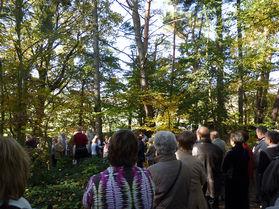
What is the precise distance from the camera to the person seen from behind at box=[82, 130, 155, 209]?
171 centimetres

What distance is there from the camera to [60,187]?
234 inches

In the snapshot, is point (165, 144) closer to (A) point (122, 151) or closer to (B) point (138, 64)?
(A) point (122, 151)

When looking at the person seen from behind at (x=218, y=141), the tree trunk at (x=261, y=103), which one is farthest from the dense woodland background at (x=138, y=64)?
the person seen from behind at (x=218, y=141)

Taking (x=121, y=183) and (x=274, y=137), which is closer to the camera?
(x=121, y=183)

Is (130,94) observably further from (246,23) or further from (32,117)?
(246,23)

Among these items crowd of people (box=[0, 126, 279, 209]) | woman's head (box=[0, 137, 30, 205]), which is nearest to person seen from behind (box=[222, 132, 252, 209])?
crowd of people (box=[0, 126, 279, 209])

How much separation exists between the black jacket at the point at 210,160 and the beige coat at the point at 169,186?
5.89 ft

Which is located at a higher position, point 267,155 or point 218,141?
point 218,141

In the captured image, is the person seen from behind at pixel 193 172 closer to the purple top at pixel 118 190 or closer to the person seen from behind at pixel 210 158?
the person seen from behind at pixel 210 158

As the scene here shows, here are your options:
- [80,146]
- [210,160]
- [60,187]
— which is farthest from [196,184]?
[80,146]

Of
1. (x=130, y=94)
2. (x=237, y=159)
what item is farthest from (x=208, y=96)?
(x=237, y=159)

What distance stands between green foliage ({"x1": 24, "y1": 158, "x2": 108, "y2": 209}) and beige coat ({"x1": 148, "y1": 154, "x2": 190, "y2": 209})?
2954mm

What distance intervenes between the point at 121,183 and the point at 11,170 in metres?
0.79

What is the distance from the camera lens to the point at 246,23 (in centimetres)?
834
